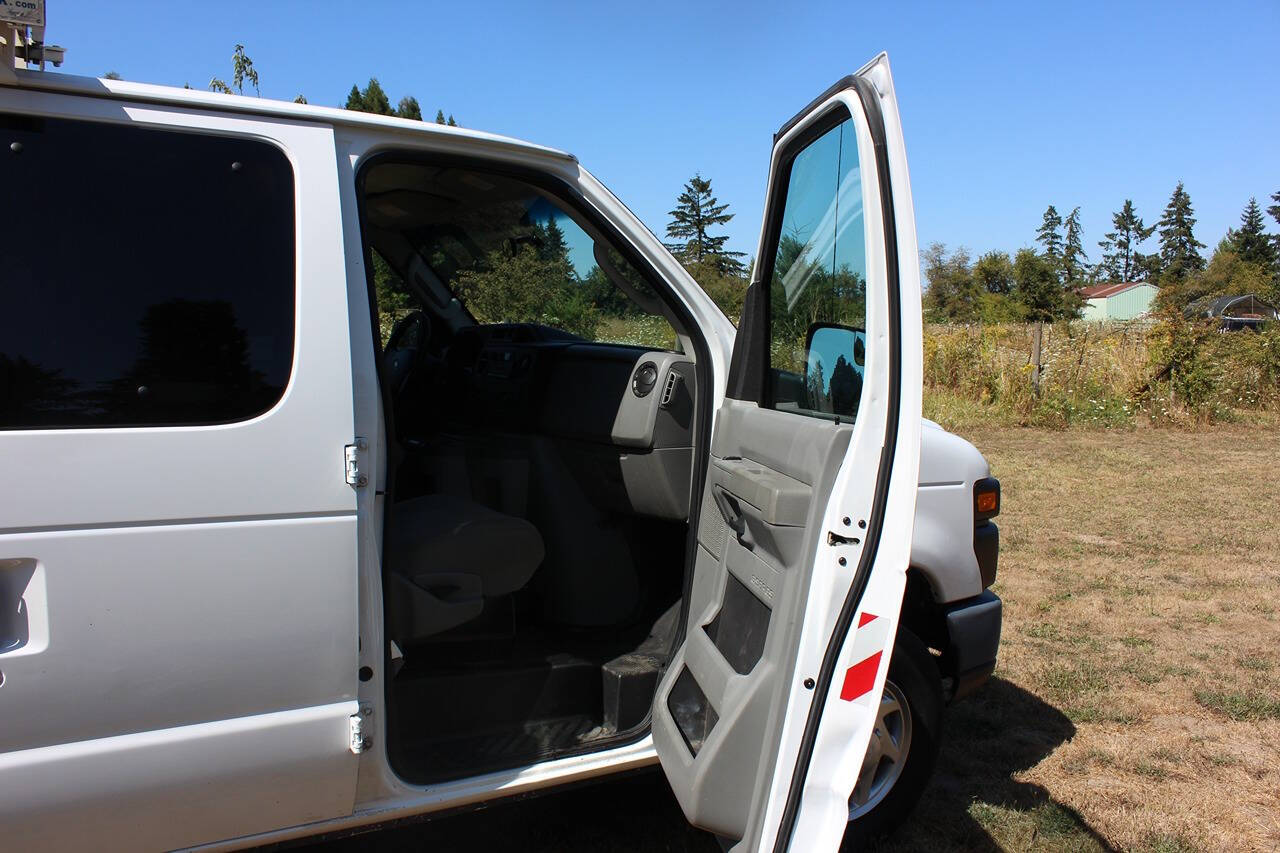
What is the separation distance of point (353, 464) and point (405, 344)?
2077mm

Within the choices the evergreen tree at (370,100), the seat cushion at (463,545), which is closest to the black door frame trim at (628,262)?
the seat cushion at (463,545)

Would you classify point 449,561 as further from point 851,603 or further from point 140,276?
point 851,603

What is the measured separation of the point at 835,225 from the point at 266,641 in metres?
1.77

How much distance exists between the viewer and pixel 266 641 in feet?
7.14

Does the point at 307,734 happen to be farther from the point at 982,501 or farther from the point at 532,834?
the point at 982,501

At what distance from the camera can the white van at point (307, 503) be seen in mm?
2016

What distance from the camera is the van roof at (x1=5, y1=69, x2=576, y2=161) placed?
6.77 feet

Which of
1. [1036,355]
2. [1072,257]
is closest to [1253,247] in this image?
[1072,257]

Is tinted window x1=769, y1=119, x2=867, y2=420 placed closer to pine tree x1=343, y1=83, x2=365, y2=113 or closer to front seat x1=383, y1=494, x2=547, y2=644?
front seat x1=383, y1=494, x2=547, y2=644

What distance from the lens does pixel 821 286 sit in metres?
2.62

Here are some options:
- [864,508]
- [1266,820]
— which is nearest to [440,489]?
[864,508]

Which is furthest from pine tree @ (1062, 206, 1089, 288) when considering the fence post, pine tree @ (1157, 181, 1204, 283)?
the fence post

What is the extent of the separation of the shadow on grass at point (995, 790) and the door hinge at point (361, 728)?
1.79 m

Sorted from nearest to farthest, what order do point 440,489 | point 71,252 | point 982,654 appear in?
point 71,252 → point 982,654 → point 440,489
